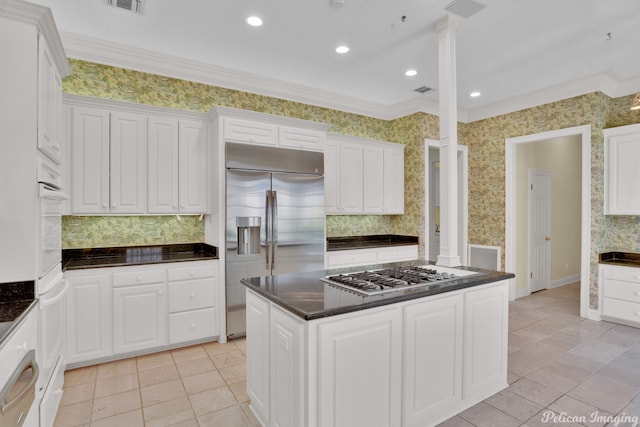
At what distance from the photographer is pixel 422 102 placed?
16.7ft

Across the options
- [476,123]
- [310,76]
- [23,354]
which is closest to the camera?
[23,354]

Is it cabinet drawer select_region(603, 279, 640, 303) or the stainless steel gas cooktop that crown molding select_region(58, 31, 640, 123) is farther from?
the stainless steel gas cooktop

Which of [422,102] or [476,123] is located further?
[476,123]

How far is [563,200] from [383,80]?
4448 mm

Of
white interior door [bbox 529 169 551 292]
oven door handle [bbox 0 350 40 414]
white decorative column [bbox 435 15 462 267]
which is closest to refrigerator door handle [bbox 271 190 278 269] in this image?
white decorative column [bbox 435 15 462 267]

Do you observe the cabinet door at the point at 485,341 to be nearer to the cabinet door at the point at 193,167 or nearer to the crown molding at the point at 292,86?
the cabinet door at the point at 193,167

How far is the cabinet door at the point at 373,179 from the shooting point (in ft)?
16.6

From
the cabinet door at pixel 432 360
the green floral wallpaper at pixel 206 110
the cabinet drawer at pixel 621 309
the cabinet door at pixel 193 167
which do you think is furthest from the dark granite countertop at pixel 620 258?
the cabinet door at pixel 193 167

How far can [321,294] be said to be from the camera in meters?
1.96

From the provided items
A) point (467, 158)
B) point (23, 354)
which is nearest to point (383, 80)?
point (467, 158)

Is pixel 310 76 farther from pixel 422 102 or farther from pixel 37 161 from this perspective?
pixel 37 161

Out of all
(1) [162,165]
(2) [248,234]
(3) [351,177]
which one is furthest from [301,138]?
(1) [162,165]

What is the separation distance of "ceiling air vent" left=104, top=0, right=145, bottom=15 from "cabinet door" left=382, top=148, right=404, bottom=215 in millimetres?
3575

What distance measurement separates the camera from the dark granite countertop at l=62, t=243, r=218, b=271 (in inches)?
126
